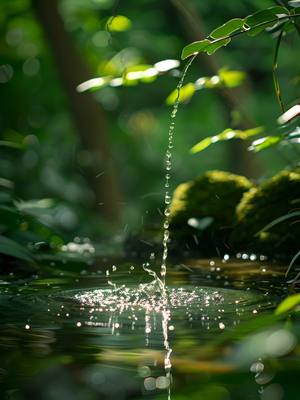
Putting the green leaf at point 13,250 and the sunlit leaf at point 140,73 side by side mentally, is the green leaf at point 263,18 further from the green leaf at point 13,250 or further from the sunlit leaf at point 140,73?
the green leaf at point 13,250

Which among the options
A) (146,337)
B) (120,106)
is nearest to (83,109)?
(120,106)

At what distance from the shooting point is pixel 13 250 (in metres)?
4.07

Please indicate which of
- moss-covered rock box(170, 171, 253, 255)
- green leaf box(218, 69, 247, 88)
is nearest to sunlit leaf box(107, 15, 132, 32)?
green leaf box(218, 69, 247, 88)

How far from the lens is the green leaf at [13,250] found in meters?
4.04

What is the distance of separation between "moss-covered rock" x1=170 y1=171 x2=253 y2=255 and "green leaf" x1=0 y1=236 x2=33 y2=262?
149cm

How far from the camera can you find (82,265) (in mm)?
4660

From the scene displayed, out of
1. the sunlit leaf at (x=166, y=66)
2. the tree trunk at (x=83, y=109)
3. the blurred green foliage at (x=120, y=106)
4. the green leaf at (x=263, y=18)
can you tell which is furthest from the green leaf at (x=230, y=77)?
the tree trunk at (x=83, y=109)

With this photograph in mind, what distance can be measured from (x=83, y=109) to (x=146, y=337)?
265 inches

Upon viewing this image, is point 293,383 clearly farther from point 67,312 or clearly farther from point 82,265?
point 82,265

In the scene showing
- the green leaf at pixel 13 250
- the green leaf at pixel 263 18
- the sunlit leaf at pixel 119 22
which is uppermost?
the sunlit leaf at pixel 119 22

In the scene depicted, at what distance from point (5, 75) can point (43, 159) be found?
1136 millimetres

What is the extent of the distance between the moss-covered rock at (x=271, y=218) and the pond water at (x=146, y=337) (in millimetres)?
701

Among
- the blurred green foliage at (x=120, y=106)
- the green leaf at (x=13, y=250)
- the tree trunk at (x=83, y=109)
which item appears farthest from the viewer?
the blurred green foliage at (x=120, y=106)

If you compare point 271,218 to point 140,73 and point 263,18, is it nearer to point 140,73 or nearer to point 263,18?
point 140,73
